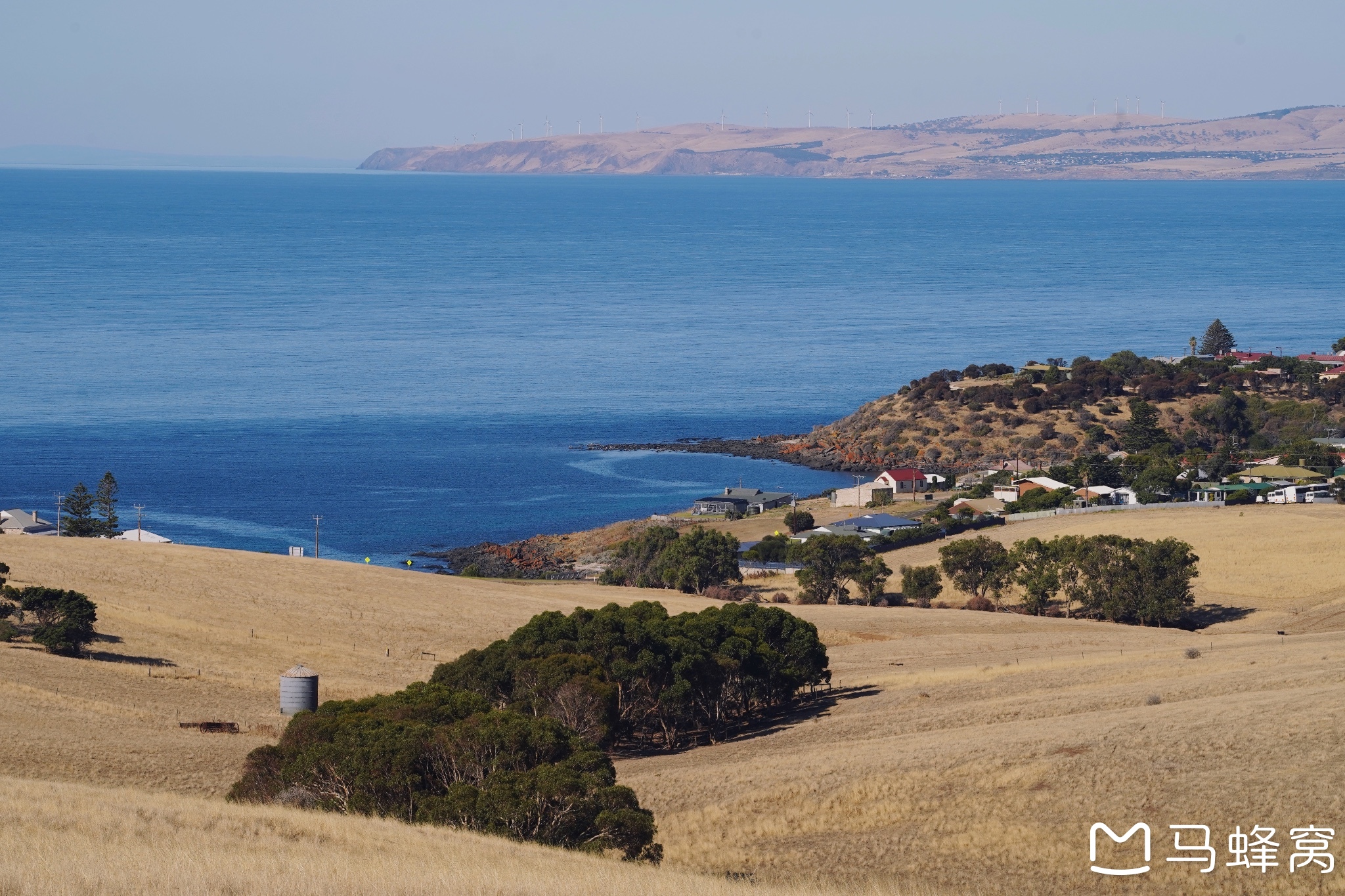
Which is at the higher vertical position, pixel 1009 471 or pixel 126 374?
pixel 126 374

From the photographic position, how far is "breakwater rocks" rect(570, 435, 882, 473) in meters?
96.5

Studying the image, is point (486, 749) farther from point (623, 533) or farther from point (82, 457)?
point (82, 457)

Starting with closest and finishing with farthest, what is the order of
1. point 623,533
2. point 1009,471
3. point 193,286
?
1. point 623,533
2. point 1009,471
3. point 193,286

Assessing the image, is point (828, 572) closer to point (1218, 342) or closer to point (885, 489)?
point (885, 489)

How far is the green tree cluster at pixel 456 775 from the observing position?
845 inches

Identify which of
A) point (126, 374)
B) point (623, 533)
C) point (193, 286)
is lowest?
point (623, 533)

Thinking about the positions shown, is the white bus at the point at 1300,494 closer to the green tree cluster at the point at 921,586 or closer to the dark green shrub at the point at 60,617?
the green tree cluster at the point at 921,586

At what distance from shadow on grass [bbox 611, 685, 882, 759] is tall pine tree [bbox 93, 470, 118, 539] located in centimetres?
4115

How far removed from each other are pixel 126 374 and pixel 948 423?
64927 millimetres

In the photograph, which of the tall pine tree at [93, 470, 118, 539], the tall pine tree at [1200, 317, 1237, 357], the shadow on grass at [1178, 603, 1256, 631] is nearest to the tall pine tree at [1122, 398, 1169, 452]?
the tall pine tree at [1200, 317, 1237, 357]

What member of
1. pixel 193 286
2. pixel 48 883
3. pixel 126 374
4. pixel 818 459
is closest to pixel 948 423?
pixel 818 459

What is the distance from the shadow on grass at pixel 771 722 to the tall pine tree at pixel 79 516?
41.4 metres

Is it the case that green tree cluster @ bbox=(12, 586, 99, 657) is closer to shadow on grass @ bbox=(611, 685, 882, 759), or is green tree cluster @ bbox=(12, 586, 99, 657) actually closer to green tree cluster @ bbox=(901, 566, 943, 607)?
shadow on grass @ bbox=(611, 685, 882, 759)

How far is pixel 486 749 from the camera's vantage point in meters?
23.5
